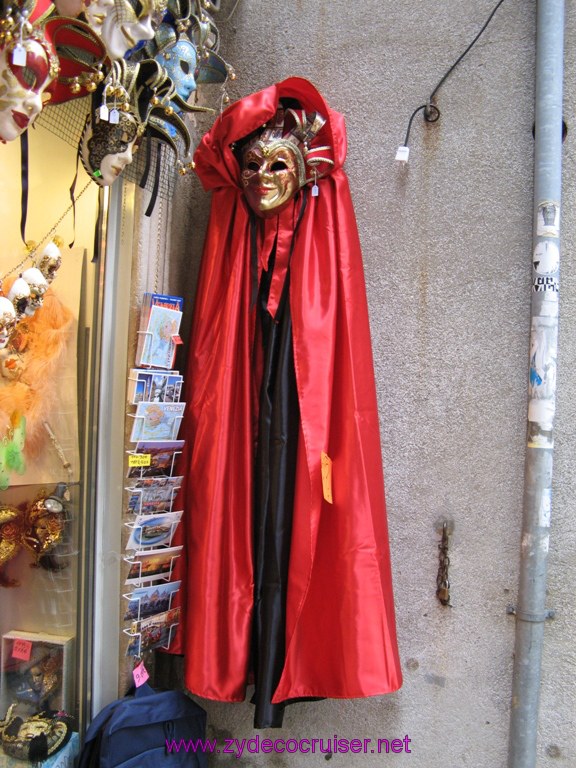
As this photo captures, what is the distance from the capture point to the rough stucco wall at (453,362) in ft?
5.26

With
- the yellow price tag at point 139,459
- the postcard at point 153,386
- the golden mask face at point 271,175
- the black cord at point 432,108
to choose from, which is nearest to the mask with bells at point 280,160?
the golden mask face at point 271,175

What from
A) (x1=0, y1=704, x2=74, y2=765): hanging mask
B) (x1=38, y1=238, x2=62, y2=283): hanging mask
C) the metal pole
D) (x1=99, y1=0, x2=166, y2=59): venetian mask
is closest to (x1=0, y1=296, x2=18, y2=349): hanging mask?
(x1=38, y1=238, x2=62, y2=283): hanging mask

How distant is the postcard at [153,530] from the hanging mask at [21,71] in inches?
39.6

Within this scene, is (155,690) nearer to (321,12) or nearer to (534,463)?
(534,463)

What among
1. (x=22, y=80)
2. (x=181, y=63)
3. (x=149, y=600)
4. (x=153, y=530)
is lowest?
(x=149, y=600)

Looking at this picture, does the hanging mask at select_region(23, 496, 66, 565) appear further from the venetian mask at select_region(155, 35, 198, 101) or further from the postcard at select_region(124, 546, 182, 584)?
the venetian mask at select_region(155, 35, 198, 101)

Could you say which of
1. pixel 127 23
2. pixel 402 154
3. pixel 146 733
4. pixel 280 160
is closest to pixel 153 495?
pixel 146 733

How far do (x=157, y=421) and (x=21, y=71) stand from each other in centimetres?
90

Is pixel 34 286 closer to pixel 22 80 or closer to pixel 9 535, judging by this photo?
pixel 22 80

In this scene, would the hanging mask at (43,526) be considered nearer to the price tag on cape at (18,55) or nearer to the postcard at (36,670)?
the postcard at (36,670)

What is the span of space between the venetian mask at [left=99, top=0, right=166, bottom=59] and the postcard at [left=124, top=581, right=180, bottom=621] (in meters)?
1.33

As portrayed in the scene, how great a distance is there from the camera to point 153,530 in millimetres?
1580

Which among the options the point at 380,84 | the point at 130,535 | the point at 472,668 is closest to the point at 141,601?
the point at 130,535

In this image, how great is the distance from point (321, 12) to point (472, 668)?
7.10ft
